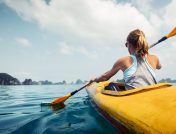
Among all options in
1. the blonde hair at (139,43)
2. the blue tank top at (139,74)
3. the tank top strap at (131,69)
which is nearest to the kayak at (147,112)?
the blue tank top at (139,74)

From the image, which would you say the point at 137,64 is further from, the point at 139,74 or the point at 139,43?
the point at 139,43

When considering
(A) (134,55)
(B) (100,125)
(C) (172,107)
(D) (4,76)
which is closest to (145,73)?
(A) (134,55)

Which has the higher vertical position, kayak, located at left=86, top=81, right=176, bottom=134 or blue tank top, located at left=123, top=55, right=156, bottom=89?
blue tank top, located at left=123, top=55, right=156, bottom=89

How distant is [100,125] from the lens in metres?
3.93

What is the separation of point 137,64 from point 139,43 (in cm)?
39

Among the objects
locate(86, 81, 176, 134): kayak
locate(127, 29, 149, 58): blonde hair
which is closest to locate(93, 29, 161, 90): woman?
locate(127, 29, 149, 58): blonde hair

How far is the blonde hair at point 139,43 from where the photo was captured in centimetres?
368

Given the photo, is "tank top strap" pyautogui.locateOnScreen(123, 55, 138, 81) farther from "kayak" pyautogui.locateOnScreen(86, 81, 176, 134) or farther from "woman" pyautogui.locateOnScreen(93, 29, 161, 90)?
"kayak" pyautogui.locateOnScreen(86, 81, 176, 134)

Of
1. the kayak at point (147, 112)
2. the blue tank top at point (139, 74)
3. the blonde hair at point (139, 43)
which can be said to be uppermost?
the blonde hair at point (139, 43)

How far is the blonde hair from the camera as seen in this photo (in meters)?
3.68

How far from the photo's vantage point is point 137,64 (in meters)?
3.68

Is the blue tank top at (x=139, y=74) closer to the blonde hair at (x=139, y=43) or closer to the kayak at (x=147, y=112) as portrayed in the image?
the blonde hair at (x=139, y=43)

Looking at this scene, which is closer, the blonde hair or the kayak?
the kayak

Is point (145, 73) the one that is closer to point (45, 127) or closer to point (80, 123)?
point (80, 123)
